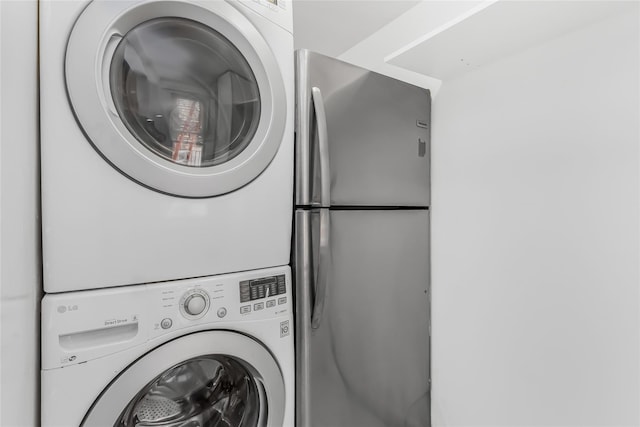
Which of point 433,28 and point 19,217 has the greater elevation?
point 433,28

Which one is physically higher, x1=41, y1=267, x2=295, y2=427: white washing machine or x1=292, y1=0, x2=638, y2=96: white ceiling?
x1=292, y1=0, x2=638, y2=96: white ceiling

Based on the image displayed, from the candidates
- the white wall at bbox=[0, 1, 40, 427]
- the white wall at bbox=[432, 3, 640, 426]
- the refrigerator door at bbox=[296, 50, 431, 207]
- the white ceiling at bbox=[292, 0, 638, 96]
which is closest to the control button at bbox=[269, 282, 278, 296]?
the refrigerator door at bbox=[296, 50, 431, 207]

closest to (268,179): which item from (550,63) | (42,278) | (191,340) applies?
(191,340)

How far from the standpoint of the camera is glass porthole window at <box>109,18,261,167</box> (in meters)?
0.86

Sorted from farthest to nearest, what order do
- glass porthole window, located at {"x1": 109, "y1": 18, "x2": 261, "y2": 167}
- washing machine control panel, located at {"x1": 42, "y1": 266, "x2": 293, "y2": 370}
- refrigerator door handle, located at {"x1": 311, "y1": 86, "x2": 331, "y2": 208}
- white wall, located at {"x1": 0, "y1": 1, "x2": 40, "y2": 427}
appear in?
refrigerator door handle, located at {"x1": 311, "y1": 86, "x2": 331, "y2": 208}
glass porthole window, located at {"x1": 109, "y1": 18, "x2": 261, "y2": 167}
washing machine control panel, located at {"x1": 42, "y1": 266, "x2": 293, "y2": 370}
white wall, located at {"x1": 0, "y1": 1, "x2": 40, "y2": 427}

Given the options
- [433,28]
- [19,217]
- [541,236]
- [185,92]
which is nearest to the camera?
[19,217]

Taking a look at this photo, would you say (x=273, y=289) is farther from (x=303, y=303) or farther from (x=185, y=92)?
(x=185, y=92)

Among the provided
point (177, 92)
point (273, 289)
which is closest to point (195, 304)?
point (273, 289)

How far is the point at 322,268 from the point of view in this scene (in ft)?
3.71

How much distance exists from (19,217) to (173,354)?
18.5 inches

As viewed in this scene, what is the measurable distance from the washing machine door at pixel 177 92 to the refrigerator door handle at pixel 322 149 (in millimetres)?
119

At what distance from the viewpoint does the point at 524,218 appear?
127cm

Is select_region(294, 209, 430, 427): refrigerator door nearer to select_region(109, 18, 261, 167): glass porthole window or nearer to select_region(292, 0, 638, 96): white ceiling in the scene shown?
select_region(109, 18, 261, 167): glass porthole window

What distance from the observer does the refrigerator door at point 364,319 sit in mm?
1141
